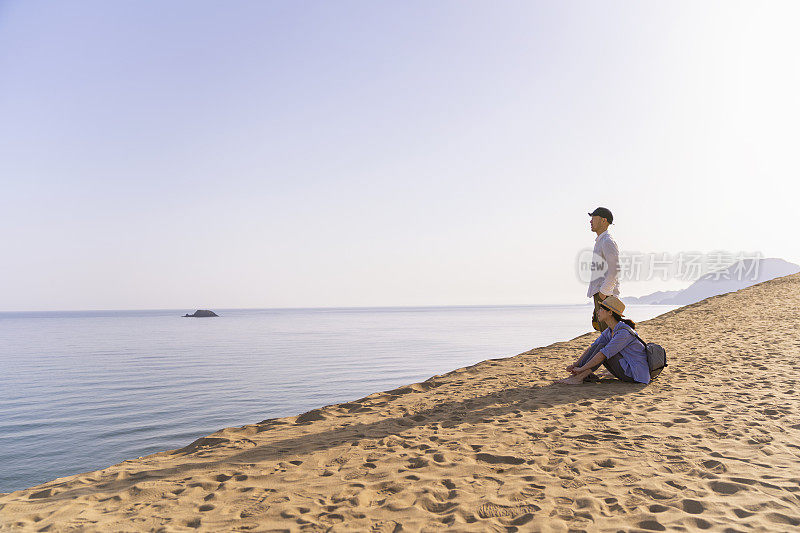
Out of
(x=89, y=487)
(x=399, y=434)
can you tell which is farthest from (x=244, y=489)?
(x=399, y=434)

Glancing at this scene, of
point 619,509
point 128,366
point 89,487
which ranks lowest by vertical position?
point 128,366

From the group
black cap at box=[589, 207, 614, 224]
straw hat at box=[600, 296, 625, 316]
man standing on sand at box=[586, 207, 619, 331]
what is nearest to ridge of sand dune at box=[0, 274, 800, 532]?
straw hat at box=[600, 296, 625, 316]

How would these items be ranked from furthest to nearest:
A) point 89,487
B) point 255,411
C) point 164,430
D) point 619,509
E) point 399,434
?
1. point 255,411
2. point 164,430
3. point 399,434
4. point 89,487
5. point 619,509

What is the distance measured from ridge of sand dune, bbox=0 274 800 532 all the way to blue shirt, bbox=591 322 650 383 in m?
0.21

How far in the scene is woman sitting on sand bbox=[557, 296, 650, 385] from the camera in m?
7.27

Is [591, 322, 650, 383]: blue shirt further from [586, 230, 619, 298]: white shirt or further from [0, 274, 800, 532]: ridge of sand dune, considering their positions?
[586, 230, 619, 298]: white shirt

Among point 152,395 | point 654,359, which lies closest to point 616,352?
point 654,359

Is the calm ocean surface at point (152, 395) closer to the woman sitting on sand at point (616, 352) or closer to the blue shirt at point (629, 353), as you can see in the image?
the woman sitting on sand at point (616, 352)

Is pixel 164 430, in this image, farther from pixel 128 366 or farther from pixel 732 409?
pixel 128 366

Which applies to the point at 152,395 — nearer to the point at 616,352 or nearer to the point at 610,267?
the point at 616,352

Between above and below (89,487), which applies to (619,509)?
above

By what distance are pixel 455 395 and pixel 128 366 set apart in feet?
72.0

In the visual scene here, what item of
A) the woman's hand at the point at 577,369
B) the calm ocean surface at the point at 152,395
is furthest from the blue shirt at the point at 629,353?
the calm ocean surface at the point at 152,395

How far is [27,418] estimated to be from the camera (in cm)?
1261
